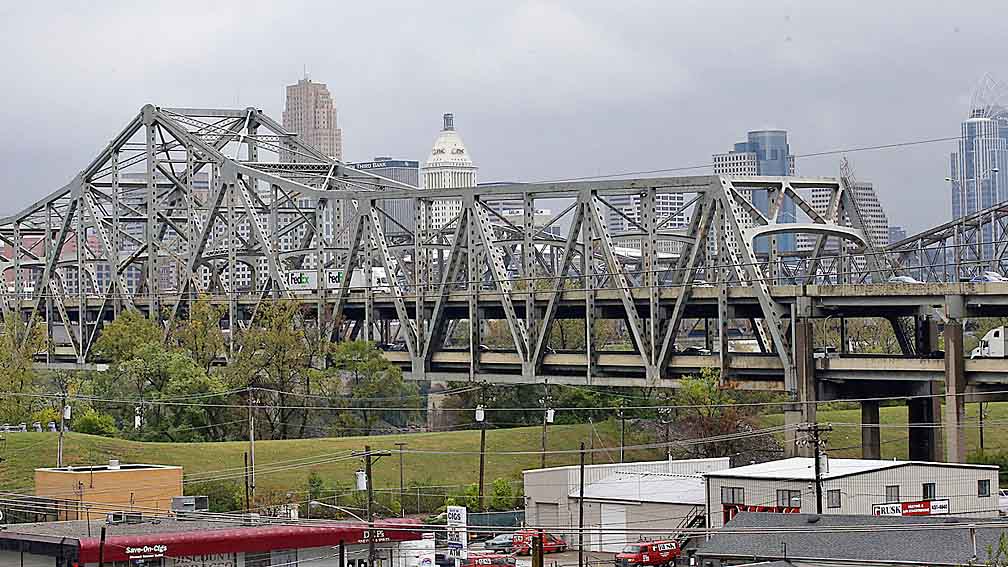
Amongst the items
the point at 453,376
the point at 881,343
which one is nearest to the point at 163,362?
the point at 453,376

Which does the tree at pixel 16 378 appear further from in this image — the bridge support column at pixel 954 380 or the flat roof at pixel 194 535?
the bridge support column at pixel 954 380

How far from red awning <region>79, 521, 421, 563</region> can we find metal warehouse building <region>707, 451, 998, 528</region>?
12.0 metres

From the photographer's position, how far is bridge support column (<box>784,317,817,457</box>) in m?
80.0

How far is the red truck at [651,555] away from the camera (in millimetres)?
61219

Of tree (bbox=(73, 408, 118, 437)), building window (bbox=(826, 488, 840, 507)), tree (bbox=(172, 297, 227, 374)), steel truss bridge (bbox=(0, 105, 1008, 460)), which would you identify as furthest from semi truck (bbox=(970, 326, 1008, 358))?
tree (bbox=(172, 297, 227, 374))

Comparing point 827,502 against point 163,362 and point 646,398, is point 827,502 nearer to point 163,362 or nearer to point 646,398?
point 646,398

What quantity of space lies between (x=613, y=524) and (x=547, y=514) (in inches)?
177

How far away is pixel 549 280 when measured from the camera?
375 feet

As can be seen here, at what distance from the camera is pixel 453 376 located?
344ft

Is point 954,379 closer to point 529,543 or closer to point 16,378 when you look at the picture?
point 529,543

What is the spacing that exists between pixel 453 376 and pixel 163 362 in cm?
1753

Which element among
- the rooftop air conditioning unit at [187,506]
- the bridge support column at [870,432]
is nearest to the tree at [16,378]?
the rooftop air conditioning unit at [187,506]

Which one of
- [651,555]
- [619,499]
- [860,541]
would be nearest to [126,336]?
[619,499]

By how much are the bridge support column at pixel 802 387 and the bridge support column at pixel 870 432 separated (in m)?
2.83
